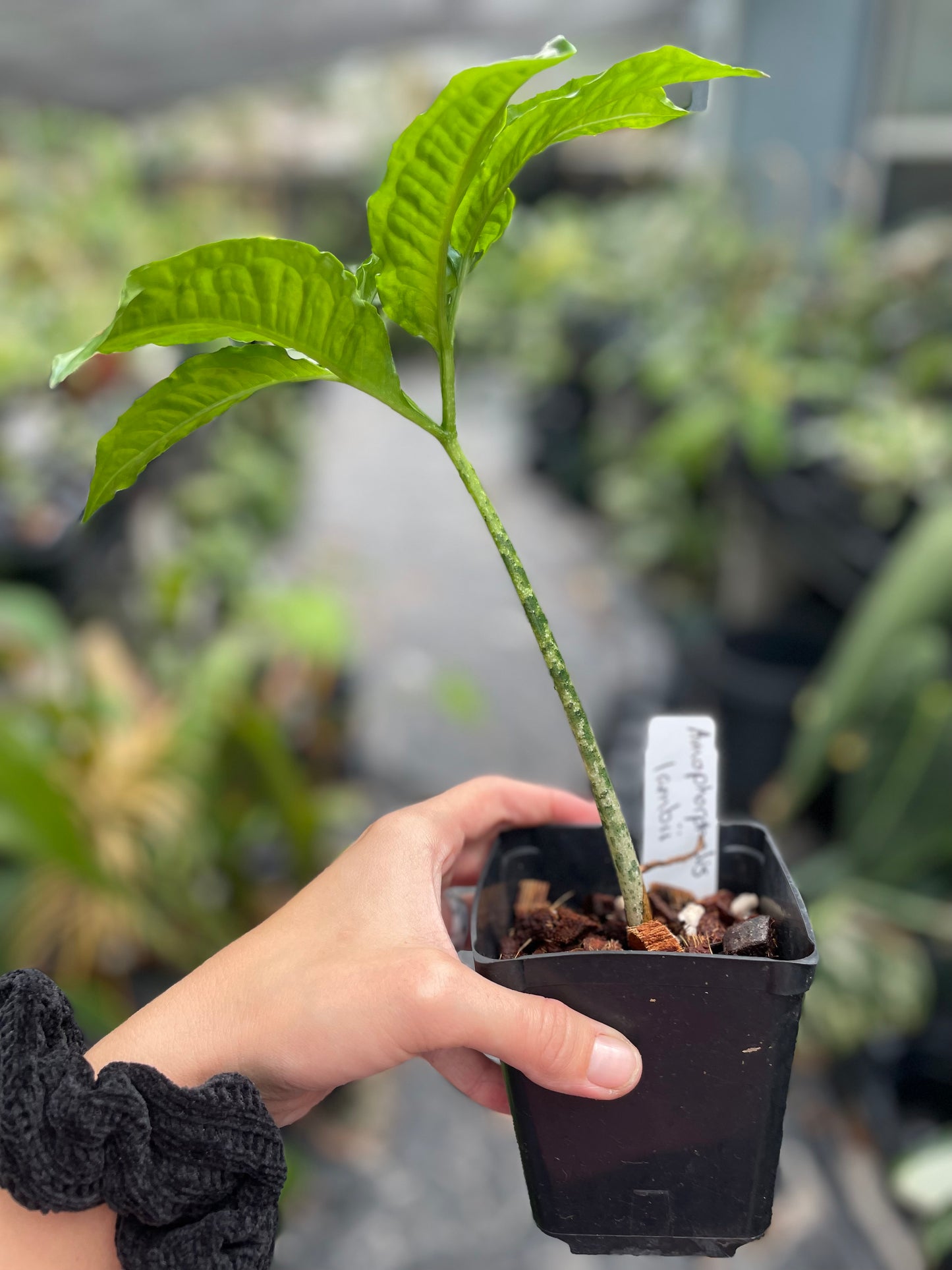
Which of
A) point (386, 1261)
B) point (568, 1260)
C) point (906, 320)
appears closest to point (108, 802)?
point (386, 1261)

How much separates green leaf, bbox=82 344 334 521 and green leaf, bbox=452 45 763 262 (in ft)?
0.32

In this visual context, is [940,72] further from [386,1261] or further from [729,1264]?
[386,1261]

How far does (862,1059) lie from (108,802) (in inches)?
48.5

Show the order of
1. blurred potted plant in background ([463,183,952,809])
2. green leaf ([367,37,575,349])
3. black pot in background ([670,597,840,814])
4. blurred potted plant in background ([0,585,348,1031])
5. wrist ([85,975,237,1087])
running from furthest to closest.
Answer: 1. black pot in background ([670,597,840,814])
2. blurred potted plant in background ([463,183,952,809])
3. blurred potted plant in background ([0,585,348,1031])
4. wrist ([85,975,237,1087])
5. green leaf ([367,37,575,349])

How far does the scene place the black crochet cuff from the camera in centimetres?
42

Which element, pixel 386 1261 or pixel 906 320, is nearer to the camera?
pixel 386 1261

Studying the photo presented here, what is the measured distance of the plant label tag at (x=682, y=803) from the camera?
518 mm

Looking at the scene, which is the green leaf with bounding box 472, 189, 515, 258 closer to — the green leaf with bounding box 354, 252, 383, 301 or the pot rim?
the green leaf with bounding box 354, 252, 383, 301

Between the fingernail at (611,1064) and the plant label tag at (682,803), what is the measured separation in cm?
12

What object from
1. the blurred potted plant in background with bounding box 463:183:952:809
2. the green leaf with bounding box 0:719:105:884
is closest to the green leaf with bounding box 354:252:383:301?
the green leaf with bounding box 0:719:105:884

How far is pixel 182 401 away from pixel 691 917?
1.15 ft

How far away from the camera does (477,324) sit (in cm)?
530

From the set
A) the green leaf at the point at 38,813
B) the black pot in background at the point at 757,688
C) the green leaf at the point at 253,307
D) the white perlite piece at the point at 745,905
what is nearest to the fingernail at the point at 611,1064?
the white perlite piece at the point at 745,905

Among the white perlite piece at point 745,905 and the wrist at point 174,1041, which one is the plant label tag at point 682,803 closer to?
the white perlite piece at point 745,905
